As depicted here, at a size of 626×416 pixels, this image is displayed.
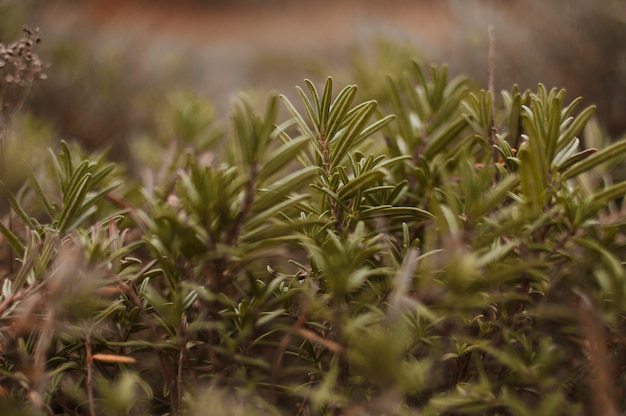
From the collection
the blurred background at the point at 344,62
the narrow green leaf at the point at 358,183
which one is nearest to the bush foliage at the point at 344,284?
the narrow green leaf at the point at 358,183

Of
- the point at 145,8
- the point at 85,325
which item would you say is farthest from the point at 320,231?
the point at 145,8

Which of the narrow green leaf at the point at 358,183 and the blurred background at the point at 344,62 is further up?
the blurred background at the point at 344,62

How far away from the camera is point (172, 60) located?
177cm

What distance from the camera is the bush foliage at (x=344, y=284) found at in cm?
37

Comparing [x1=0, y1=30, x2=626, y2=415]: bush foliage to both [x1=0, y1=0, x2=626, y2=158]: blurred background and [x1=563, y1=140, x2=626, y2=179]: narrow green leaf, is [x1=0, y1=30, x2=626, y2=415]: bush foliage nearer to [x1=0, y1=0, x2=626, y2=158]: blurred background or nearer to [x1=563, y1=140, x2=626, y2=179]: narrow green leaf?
[x1=563, y1=140, x2=626, y2=179]: narrow green leaf

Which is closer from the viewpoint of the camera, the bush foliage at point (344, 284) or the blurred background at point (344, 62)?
the bush foliage at point (344, 284)

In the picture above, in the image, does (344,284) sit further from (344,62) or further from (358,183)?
(344,62)

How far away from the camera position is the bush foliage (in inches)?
14.4

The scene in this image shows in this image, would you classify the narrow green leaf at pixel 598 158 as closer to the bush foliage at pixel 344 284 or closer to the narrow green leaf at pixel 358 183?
the bush foliage at pixel 344 284

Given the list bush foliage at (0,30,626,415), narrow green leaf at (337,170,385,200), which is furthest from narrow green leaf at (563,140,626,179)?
narrow green leaf at (337,170,385,200)

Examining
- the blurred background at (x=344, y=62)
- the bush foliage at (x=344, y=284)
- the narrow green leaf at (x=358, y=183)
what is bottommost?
the bush foliage at (x=344, y=284)

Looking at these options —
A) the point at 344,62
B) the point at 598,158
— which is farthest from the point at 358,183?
the point at 344,62

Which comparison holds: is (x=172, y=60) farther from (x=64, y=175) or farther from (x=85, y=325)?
(x=85, y=325)

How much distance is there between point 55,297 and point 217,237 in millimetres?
128
